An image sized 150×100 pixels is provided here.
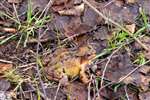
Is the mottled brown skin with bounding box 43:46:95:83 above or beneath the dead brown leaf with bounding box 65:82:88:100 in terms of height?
above

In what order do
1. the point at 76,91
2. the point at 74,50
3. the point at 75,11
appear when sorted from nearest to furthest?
the point at 76,91
the point at 74,50
the point at 75,11

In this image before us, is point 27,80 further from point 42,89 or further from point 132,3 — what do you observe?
point 132,3

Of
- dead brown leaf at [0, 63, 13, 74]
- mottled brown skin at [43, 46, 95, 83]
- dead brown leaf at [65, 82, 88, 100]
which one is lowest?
dead brown leaf at [65, 82, 88, 100]

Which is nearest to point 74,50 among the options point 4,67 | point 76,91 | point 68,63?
point 68,63

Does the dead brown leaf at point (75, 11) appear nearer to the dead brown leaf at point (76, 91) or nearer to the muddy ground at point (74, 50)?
the muddy ground at point (74, 50)

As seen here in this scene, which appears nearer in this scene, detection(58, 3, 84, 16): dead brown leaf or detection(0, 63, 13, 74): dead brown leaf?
detection(0, 63, 13, 74): dead brown leaf

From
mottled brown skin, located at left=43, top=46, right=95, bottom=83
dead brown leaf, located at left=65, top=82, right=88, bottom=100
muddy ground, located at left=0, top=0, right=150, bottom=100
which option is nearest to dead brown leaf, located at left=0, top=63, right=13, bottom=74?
muddy ground, located at left=0, top=0, right=150, bottom=100

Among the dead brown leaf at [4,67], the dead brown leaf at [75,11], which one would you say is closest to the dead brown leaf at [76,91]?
the dead brown leaf at [4,67]

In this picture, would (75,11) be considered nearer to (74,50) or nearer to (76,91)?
(74,50)

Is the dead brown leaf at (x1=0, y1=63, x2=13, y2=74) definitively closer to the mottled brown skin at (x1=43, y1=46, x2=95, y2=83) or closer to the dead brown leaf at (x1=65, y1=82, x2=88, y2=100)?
the mottled brown skin at (x1=43, y1=46, x2=95, y2=83)
